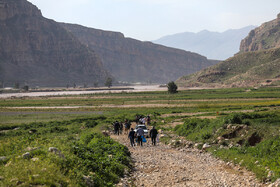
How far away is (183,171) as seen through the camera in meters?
16.5

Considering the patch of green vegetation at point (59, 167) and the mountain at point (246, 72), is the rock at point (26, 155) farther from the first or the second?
the mountain at point (246, 72)

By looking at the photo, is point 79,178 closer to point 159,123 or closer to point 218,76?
point 159,123

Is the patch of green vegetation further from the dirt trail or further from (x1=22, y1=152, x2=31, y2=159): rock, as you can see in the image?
the dirt trail

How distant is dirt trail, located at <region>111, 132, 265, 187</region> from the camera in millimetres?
14398

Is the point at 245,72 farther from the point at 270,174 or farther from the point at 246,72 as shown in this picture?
the point at 270,174

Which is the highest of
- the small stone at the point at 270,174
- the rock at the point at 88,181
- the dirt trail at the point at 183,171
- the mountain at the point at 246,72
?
the mountain at the point at 246,72

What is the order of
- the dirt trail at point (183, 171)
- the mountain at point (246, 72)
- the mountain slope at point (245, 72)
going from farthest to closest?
the mountain slope at point (245, 72)
the mountain at point (246, 72)
the dirt trail at point (183, 171)

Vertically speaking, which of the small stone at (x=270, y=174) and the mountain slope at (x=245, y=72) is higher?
the mountain slope at (x=245, y=72)

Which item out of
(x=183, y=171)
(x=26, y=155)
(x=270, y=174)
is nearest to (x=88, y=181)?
(x=26, y=155)

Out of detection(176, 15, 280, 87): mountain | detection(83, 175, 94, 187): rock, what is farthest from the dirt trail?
detection(176, 15, 280, 87): mountain

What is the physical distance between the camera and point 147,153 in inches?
851

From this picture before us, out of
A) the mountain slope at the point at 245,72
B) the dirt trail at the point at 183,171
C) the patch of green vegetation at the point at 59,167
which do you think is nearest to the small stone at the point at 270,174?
the dirt trail at the point at 183,171

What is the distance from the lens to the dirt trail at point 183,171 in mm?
14398

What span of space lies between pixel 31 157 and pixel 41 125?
2776 centimetres
